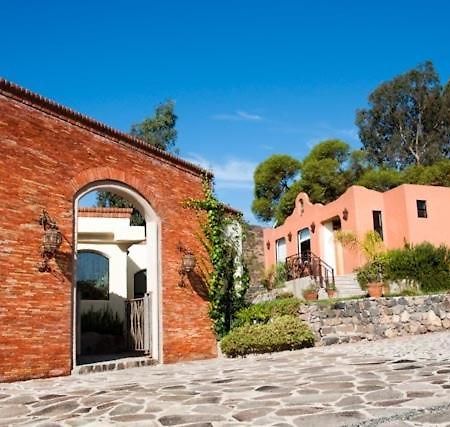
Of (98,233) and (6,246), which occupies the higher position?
(98,233)

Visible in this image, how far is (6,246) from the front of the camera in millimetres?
8961

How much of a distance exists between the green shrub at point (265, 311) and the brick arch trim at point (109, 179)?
3631mm

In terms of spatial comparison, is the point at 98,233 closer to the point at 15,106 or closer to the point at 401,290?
the point at 15,106

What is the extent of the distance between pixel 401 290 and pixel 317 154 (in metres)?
18.1

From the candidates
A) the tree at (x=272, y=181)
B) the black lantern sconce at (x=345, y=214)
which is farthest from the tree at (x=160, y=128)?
the black lantern sconce at (x=345, y=214)

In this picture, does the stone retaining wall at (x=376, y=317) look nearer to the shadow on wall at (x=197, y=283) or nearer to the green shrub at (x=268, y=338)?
the green shrub at (x=268, y=338)

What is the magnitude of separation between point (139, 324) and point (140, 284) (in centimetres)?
493

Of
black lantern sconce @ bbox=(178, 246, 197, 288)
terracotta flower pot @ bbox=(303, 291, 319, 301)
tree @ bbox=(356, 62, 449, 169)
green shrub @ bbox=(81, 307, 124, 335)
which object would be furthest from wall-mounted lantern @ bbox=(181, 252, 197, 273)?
tree @ bbox=(356, 62, 449, 169)

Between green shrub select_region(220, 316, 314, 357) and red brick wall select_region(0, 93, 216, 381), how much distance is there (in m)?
1.51

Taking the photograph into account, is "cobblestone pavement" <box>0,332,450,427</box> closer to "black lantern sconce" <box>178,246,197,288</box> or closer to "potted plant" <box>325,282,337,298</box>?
"black lantern sconce" <box>178,246,197,288</box>

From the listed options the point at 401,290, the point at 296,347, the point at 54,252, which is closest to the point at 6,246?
the point at 54,252

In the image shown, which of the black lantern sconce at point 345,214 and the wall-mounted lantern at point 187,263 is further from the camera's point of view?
the black lantern sconce at point 345,214

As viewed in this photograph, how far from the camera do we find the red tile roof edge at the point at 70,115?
942 cm

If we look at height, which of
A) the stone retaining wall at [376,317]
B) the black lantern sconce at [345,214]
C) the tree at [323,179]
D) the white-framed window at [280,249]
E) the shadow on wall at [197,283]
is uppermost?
the tree at [323,179]
